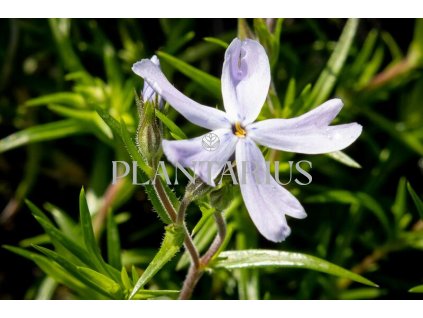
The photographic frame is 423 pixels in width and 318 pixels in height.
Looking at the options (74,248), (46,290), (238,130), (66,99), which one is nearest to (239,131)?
(238,130)

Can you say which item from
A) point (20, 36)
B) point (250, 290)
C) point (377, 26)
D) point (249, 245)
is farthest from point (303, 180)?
point (20, 36)

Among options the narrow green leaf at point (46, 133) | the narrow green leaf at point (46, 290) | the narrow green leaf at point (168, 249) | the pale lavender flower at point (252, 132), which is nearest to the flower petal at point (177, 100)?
the pale lavender flower at point (252, 132)

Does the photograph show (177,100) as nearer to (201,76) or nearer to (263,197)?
(263,197)

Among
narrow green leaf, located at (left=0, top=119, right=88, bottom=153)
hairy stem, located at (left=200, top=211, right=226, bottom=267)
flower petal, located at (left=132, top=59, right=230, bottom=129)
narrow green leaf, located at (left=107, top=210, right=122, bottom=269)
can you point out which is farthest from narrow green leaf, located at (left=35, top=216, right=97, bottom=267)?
narrow green leaf, located at (left=0, top=119, right=88, bottom=153)

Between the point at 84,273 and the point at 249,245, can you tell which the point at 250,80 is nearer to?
the point at 84,273

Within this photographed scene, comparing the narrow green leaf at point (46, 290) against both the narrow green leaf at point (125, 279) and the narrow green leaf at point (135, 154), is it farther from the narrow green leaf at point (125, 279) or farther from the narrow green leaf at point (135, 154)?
the narrow green leaf at point (135, 154)

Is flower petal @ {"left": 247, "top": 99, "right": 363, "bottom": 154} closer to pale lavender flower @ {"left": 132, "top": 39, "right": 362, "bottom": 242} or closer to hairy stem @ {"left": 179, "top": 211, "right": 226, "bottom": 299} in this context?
pale lavender flower @ {"left": 132, "top": 39, "right": 362, "bottom": 242}
